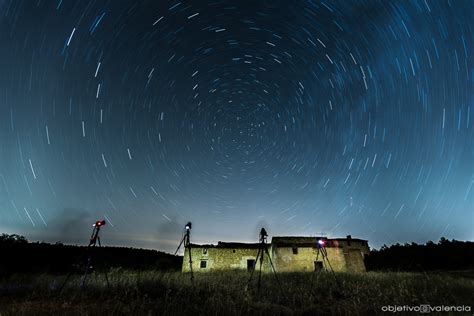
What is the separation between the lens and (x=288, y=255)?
A: 1115 inches

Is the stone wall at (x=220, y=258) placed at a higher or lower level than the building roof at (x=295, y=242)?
lower

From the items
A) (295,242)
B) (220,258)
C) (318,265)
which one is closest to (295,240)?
(295,242)

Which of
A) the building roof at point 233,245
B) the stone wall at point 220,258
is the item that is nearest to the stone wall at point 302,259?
the stone wall at point 220,258

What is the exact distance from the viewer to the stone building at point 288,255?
27688 mm

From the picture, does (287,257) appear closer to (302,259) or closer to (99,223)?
(302,259)

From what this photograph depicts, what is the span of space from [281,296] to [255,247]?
24.2 meters

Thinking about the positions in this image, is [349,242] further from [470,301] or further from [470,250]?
[470,250]

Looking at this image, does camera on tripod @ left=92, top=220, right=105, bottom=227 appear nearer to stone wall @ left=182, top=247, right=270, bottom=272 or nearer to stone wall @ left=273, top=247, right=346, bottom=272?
stone wall @ left=273, top=247, right=346, bottom=272

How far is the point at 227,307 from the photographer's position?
22.7 ft

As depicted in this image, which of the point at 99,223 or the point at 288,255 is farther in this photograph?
the point at 288,255

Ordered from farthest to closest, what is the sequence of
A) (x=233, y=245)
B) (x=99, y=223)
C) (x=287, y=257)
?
(x=233, y=245) → (x=287, y=257) → (x=99, y=223)

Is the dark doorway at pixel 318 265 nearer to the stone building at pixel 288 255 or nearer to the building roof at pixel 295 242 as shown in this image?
the stone building at pixel 288 255

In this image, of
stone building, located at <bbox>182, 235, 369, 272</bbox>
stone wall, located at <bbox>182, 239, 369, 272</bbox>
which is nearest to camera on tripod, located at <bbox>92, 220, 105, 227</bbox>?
stone building, located at <bbox>182, 235, 369, 272</bbox>

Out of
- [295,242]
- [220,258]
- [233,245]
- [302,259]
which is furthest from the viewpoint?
[233,245]
